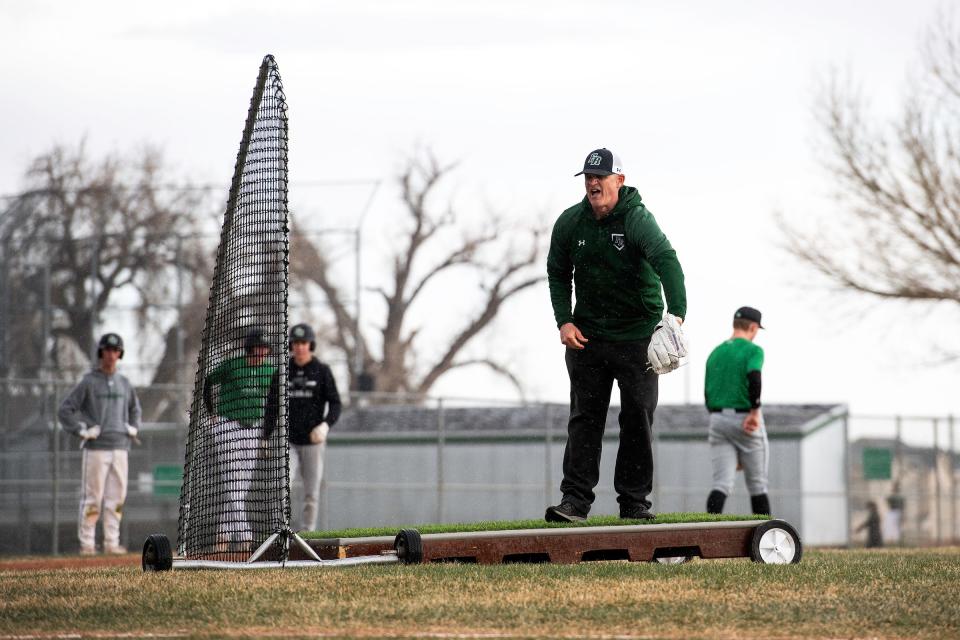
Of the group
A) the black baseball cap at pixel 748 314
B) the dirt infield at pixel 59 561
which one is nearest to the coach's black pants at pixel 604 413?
the black baseball cap at pixel 748 314

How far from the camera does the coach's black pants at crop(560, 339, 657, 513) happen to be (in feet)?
29.0

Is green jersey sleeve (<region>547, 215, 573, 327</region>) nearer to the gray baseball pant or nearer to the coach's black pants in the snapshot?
the coach's black pants

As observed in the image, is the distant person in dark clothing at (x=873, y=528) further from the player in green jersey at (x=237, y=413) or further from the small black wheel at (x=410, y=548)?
the small black wheel at (x=410, y=548)

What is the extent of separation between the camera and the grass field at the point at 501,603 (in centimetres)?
598

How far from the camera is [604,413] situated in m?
8.98

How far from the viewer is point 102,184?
121 feet

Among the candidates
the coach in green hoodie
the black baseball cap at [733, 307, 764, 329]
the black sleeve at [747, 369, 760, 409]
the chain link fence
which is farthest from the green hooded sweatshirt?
the chain link fence

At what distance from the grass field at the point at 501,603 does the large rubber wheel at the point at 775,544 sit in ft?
1.71

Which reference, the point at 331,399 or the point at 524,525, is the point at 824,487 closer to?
the point at 331,399

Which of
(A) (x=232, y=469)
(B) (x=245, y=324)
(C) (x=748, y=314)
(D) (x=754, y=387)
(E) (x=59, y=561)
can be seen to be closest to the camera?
(A) (x=232, y=469)

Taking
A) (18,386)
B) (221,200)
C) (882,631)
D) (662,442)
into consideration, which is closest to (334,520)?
(18,386)

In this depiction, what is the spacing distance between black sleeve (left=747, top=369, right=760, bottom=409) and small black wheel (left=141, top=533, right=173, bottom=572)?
542 cm

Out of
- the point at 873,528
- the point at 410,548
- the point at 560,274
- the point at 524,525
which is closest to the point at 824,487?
the point at 873,528

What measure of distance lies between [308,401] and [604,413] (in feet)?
16.6
